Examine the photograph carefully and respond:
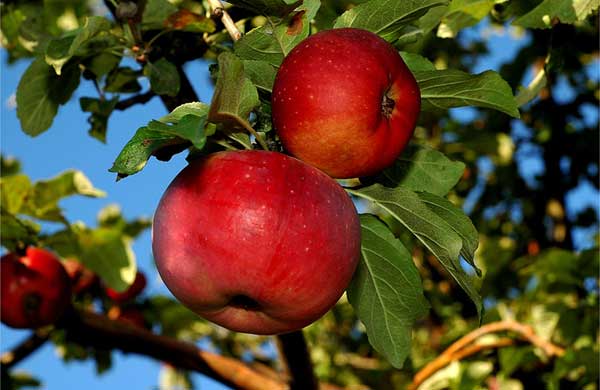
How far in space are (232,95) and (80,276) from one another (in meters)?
1.78

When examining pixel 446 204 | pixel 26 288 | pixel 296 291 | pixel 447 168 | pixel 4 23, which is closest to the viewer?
pixel 296 291

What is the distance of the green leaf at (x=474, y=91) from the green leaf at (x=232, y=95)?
0.83 ft

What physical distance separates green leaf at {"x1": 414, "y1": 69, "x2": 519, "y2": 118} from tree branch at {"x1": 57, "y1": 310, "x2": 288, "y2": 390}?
1031 millimetres

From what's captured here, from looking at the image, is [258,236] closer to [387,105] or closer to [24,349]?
[387,105]

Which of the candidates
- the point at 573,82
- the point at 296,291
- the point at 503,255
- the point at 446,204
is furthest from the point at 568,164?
the point at 296,291

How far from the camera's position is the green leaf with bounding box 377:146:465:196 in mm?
1227

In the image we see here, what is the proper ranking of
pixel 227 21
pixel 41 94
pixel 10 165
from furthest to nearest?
pixel 10 165, pixel 41 94, pixel 227 21

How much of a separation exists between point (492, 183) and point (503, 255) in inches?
20.3

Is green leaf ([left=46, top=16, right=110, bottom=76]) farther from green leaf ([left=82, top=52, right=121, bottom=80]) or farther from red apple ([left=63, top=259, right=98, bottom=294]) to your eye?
red apple ([left=63, top=259, right=98, bottom=294])

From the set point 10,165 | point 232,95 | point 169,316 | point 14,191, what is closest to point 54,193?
point 14,191

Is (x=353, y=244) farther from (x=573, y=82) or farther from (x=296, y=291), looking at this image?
(x=573, y=82)

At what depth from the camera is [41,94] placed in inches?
60.6

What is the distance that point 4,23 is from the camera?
1.82m

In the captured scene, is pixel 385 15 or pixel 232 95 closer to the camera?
pixel 232 95
